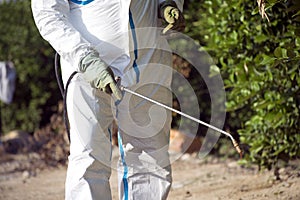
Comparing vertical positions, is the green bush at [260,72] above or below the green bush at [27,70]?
above

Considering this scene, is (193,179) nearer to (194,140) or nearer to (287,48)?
(194,140)

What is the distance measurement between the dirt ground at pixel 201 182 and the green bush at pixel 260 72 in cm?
28

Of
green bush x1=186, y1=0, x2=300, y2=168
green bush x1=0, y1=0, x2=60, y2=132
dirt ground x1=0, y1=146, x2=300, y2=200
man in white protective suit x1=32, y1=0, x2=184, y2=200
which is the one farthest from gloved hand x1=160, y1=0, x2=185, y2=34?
green bush x1=0, y1=0, x2=60, y2=132

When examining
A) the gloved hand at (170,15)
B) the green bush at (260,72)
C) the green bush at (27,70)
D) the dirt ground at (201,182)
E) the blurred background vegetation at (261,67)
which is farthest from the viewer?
the green bush at (27,70)

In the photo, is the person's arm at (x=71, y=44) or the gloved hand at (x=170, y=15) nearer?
the person's arm at (x=71, y=44)

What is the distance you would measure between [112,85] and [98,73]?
0.31 ft

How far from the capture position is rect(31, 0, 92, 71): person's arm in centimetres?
366

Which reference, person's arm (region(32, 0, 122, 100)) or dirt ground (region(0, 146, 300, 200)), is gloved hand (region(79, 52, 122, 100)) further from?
dirt ground (region(0, 146, 300, 200))

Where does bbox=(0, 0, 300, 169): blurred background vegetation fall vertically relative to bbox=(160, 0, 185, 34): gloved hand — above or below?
below

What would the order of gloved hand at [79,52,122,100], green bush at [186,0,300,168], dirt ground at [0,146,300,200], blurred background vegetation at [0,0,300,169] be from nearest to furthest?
gloved hand at [79,52,122,100]
blurred background vegetation at [0,0,300,169]
green bush at [186,0,300,168]
dirt ground at [0,146,300,200]

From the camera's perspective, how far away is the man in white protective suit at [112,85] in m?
3.71

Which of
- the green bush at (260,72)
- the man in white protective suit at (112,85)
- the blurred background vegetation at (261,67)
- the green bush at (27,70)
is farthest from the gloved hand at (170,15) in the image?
the green bush at (27,70)

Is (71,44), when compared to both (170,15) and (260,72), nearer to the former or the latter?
(170,15)

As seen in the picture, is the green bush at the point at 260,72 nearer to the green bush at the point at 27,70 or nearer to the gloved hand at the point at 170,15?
the gloved hand at the point at 170,15
